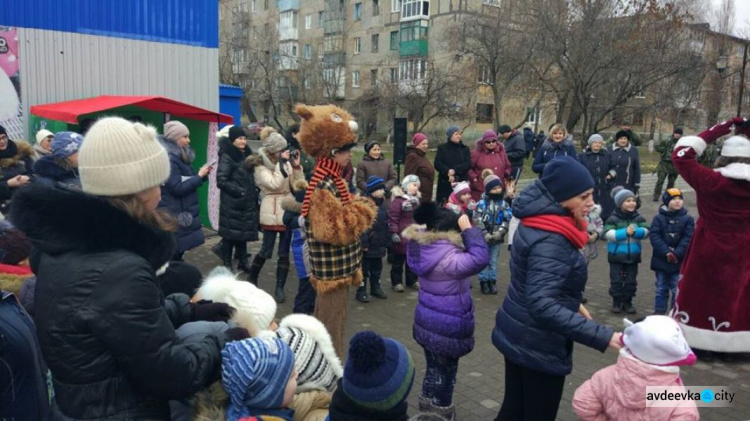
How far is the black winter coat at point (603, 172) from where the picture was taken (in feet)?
33.1

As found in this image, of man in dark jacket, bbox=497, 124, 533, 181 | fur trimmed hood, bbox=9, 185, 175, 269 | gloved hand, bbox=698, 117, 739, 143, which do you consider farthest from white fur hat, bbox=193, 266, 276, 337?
man in dark jacket, bbox=497, 124, 533, 181

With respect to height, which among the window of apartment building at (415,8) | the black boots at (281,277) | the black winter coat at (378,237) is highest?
the window of apartment building at (415,8)

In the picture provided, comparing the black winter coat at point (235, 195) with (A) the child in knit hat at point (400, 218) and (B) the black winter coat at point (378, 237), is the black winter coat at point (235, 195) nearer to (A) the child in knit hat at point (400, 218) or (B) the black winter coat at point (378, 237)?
(B) the black winter coat at point (378, 237)

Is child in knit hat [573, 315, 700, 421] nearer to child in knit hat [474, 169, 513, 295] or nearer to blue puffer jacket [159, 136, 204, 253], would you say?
child in knit hat [474, 169, 513, 295]

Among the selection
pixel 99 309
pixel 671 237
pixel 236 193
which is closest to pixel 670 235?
pixel 671 237

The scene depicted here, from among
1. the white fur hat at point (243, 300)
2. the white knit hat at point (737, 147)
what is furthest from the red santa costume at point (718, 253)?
the white fur hat at point (243, 300)

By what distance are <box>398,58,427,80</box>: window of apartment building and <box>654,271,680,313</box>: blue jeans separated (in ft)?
106

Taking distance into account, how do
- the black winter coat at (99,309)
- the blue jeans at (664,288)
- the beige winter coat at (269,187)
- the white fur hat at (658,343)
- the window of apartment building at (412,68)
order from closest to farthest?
the black winter coat at (99,309), the white fur hat at (658,343), the blue jeans at (664,288), the beige winter coat at (269,187), the window of apartment building at (412,68)

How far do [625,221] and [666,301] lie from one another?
38.0 inches

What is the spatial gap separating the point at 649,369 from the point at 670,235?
3.95 m

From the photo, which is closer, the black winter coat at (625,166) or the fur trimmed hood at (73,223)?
the fur trimmed hood at (73,223)

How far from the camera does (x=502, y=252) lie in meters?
9.47

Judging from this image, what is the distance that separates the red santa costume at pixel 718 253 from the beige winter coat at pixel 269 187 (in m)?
4.36

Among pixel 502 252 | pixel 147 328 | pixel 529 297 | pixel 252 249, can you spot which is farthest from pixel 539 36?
pixel 147 328
